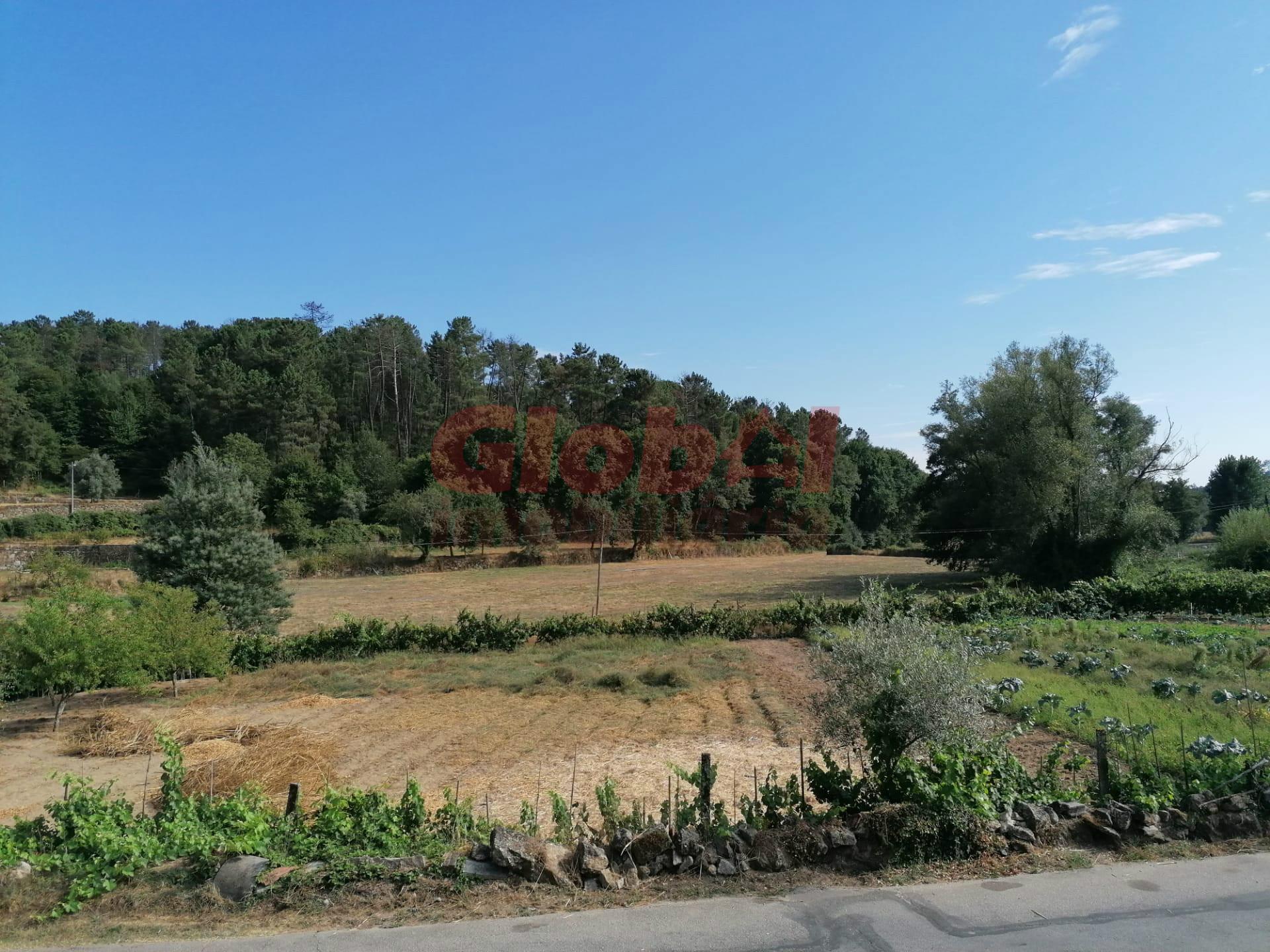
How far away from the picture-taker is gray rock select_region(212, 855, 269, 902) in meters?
6.16

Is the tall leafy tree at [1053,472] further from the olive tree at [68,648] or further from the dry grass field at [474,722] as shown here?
the olive tree at [68,648]

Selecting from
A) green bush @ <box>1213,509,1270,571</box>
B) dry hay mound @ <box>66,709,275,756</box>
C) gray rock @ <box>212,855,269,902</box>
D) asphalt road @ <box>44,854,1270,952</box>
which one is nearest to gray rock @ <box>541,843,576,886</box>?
asphalt road @ <box>44,854,1270,952</box>

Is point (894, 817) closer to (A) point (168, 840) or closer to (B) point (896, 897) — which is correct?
(B) point (896, 897)

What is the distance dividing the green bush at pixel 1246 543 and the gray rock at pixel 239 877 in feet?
137

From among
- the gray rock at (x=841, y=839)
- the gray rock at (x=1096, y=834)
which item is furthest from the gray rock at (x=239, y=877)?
the gray rock at (x=1096, y=834)

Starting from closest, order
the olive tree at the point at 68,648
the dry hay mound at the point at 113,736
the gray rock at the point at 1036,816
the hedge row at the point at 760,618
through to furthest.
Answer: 1. the gray rock at the point at 1036,816
2. the dry hay mound at the point at 113,736
3. the olive tree at the point at 68,648
4. the hedge row at the point at 760,618

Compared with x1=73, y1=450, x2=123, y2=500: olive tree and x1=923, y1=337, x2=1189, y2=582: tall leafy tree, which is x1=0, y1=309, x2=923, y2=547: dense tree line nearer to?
x1=73, y1=450, x2=123, y2=500: olive tree

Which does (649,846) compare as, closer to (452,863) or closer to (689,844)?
(689,844)

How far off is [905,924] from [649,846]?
2087 millimetres

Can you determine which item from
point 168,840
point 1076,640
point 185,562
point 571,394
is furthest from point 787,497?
point 168,840

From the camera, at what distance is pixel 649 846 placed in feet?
21.8

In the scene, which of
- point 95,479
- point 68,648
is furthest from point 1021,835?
point 95,479

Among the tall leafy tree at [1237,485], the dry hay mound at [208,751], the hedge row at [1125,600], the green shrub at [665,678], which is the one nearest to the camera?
the dry hay mound at [208,751]

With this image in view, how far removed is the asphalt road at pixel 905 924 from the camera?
17.6ft
